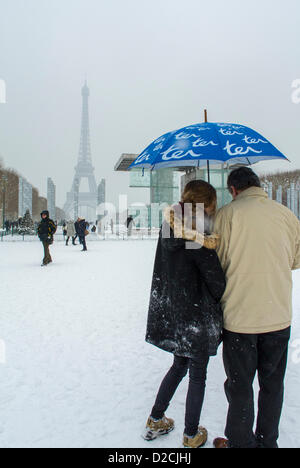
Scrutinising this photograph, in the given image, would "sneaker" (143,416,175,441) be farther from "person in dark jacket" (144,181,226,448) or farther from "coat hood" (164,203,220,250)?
"coat hood" (164,203,220,250)

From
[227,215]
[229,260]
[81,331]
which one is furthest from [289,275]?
[81,331]

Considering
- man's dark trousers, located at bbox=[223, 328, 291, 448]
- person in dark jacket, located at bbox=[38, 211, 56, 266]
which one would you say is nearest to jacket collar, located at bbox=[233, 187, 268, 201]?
man's dark trousers, located at bbox=[223, 328, 291, 448]

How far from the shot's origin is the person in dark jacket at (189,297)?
2266mm

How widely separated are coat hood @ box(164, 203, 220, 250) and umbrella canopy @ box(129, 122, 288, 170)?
0.61 meters

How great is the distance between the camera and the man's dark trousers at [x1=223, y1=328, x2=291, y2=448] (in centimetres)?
228

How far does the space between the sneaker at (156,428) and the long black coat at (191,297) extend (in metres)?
0.62

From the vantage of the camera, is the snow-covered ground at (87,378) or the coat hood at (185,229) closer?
the coat hood at (185,229)

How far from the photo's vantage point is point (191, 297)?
93.1 inches

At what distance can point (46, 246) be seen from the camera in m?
12.7

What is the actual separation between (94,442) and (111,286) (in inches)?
241

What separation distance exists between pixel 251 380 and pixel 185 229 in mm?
1024

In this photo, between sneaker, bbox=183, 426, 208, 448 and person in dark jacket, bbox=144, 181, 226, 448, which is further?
sneaker, bbox=183, 426, 208, 448

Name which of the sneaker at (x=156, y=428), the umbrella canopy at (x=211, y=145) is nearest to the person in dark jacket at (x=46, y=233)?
the umbrella canopy at (x=211, y=145)

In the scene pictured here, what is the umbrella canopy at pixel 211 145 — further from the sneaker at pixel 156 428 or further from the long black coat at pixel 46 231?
the long black coat at pixel 46 231
